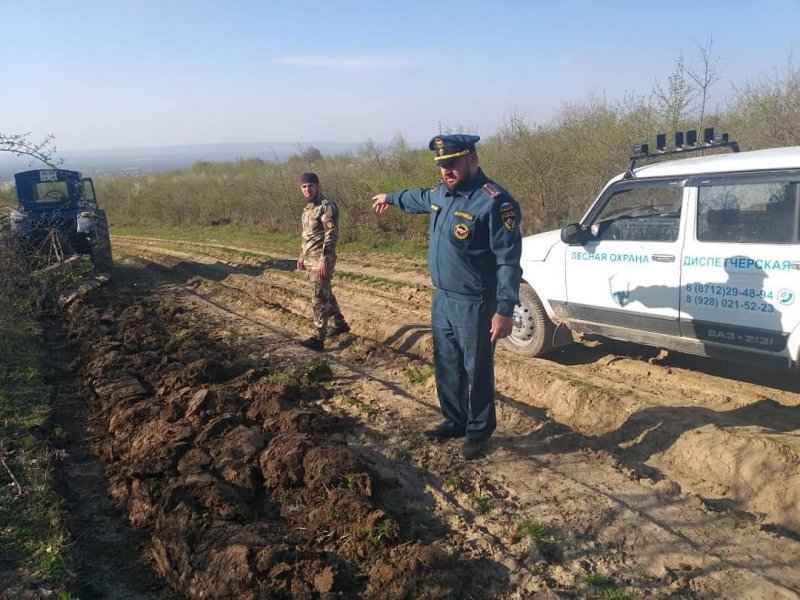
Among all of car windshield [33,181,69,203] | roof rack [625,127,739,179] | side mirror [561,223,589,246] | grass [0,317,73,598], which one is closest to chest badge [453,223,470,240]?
side mirror [561,223,589,246]

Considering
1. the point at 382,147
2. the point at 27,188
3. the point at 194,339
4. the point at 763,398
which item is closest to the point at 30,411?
the point at 194,339

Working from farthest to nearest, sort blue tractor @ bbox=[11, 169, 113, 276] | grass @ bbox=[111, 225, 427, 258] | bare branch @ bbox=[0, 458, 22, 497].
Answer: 1. grass @ bbox=[111, 225, 427, 258]
2. blue tractor @ bbox=[11, 169, 113, 276]
3. bare branch @ bbox=[0, 458, 22, 497]

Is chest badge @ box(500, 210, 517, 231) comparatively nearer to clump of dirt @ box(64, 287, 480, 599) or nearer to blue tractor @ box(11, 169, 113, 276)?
clump of dirt @ box(64, 287, 480, 599)

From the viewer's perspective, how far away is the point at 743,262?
14.6ft

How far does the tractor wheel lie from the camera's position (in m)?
13.1

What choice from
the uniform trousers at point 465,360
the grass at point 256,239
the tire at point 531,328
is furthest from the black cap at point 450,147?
the grass at point 256,239

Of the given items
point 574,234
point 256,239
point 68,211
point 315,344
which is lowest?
point 315,344

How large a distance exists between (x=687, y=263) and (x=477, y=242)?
6.30ft

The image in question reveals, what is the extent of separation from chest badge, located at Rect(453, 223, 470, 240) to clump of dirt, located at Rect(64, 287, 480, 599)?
1581mm

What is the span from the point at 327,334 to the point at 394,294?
100 inches

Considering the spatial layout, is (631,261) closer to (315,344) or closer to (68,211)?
(315,344)

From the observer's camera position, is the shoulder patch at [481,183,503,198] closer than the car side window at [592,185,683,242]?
Yes

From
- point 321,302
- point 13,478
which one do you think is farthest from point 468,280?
point 321,302

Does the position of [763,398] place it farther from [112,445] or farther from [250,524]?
[112,445]
